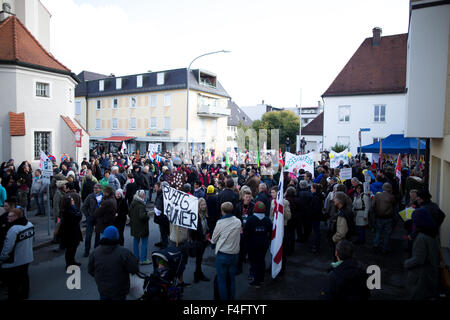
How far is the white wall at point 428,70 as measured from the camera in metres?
8.30

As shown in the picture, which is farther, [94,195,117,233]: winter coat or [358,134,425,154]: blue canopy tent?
[358,134,425,154]: blue canopy tent

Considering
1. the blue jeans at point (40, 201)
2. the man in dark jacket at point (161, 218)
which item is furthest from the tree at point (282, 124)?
the man in dark jacket at point (161, 218)

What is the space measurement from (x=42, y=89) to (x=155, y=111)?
78.2 ft

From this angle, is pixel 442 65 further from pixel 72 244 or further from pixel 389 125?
pixel 389 125

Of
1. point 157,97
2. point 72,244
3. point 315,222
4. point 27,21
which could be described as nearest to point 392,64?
point 157,97

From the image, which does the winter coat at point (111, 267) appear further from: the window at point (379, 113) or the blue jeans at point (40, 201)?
the window at point (379, 113)

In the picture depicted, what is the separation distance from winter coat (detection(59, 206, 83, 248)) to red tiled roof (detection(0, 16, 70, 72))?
51.2 ft

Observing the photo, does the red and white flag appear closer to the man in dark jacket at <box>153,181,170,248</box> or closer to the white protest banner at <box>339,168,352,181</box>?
the man in dark jacket at <box>153,181,170,248</box>

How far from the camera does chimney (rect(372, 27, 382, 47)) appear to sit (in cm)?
3434

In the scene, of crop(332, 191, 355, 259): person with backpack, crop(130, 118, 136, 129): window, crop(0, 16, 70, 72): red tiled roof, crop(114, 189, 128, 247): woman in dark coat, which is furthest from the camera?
crop(130, 118, 136, 129): window

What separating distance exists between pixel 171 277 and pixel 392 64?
3568 centimetres

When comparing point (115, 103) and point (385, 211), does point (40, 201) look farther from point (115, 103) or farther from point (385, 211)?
point (115, 103)

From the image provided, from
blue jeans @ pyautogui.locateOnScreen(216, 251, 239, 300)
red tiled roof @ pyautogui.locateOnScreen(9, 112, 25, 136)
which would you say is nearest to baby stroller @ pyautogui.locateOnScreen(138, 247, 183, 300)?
blue jeans @ pyautogui.locateOnScreen(216, 251, 239, 300)

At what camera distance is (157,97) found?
1721 inches
